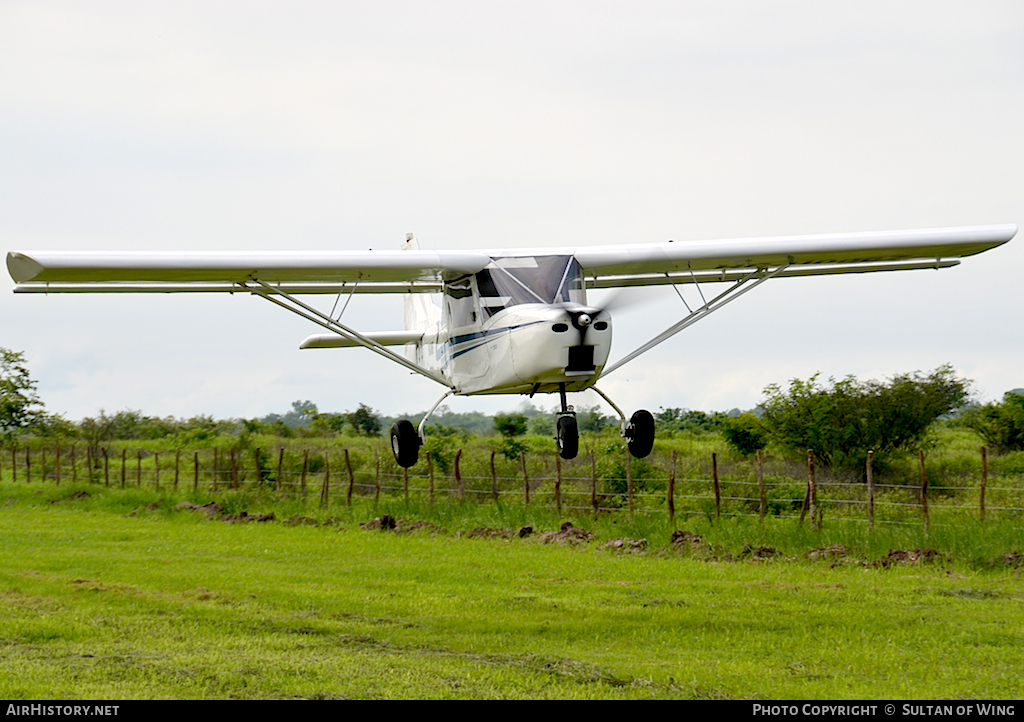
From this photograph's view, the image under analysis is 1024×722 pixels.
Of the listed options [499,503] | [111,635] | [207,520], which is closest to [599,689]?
[111,635]

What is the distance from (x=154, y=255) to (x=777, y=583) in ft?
34.7

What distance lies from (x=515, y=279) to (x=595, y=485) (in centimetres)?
1088

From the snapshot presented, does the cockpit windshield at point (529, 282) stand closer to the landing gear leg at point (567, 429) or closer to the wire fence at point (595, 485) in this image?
the landing gear leg at point (567, 429)

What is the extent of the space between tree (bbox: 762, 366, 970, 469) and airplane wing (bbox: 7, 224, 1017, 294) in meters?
10.9

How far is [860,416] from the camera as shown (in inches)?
1069

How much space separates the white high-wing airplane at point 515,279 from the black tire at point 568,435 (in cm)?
2

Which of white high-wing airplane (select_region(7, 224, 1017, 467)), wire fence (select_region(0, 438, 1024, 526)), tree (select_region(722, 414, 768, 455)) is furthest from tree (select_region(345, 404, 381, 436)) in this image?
white high-wing airplane (select_region(7, 224, 1017, 467))

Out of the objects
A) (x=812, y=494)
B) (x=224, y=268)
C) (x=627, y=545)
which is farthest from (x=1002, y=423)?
(x=224, y=268)

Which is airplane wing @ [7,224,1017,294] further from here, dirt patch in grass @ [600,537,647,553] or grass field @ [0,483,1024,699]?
dirt patch in grass @ [600,537,647,553]

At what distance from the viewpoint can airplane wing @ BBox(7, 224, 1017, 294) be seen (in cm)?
1321

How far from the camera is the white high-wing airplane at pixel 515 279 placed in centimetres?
1206

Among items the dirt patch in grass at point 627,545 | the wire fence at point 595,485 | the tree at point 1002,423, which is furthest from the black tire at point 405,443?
the tree at point 1002,423

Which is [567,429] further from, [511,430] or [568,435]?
[511,430]

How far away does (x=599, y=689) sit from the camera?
36.6 feet
